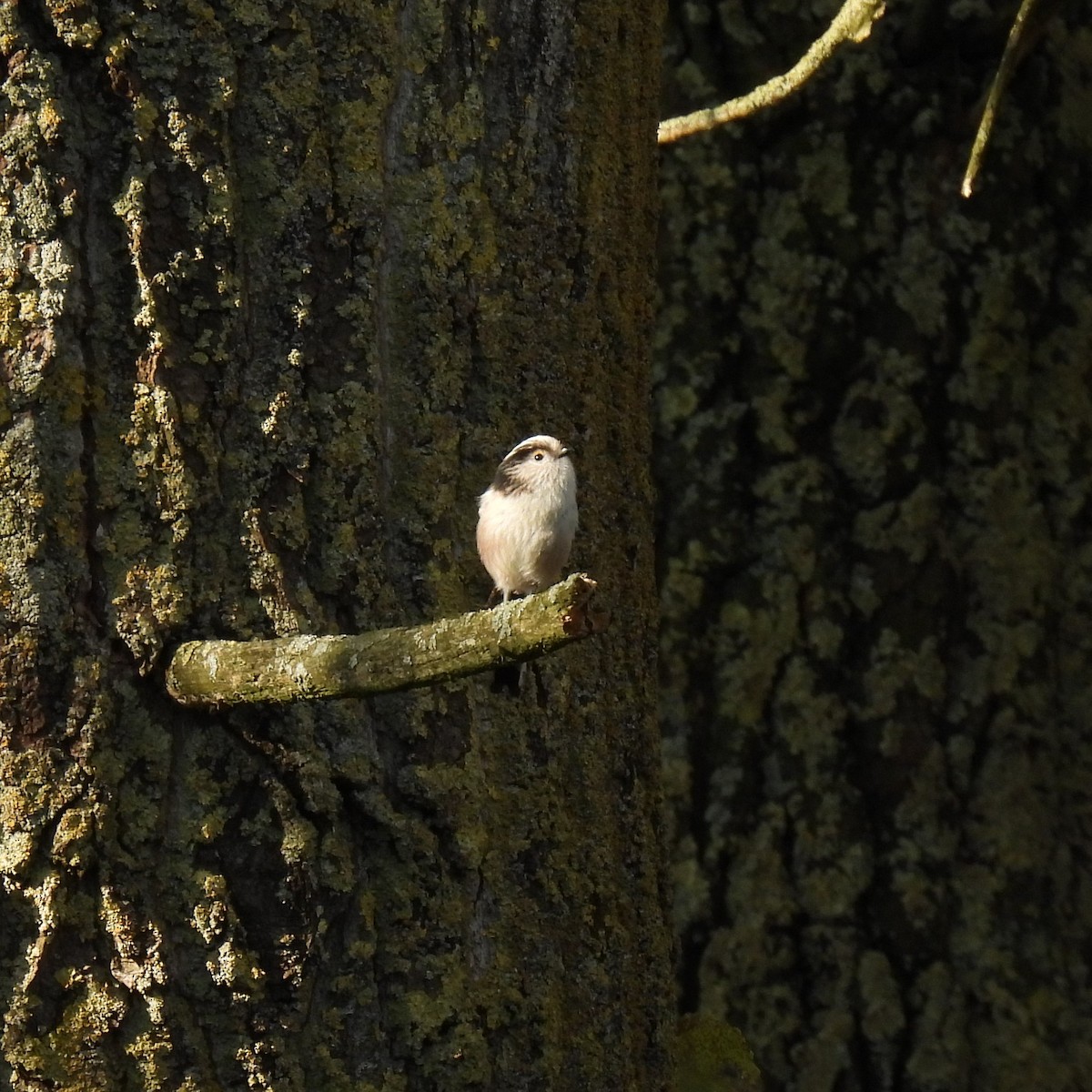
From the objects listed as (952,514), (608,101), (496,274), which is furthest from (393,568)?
(952,514)

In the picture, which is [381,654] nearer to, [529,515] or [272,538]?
[272,538]

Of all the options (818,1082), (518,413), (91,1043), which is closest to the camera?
(91,1043)

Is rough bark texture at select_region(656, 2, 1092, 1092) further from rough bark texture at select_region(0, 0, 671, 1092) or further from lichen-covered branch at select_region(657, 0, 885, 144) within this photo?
rough bark texture at select_region(0, 0, 671, 1092)

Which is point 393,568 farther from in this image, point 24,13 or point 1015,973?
point 1015,973

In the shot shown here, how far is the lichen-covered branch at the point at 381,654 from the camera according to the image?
139cm

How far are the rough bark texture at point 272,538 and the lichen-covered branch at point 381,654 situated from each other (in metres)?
0.11

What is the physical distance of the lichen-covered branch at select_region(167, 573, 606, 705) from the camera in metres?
1.39

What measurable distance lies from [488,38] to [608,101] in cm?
22

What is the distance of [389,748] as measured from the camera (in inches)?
73.6

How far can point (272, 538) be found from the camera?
1827 millimetres

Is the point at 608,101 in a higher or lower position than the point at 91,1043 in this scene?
higher

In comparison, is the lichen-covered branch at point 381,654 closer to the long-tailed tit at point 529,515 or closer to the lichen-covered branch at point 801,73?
the long-tailed tit at point 529,515

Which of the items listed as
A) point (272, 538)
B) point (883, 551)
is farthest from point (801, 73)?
point (272, 538)

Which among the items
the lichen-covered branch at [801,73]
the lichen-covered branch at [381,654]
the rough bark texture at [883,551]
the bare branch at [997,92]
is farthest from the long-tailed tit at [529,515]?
Answer: the rough bark texture at [883,551]
